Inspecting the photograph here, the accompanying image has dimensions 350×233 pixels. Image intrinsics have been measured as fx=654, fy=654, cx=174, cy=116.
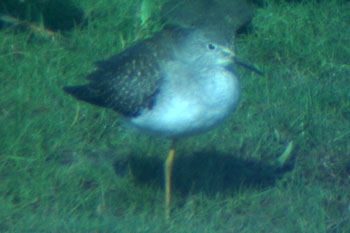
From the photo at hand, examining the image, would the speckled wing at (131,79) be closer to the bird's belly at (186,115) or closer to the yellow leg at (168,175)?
the bird's belly at (186,115)

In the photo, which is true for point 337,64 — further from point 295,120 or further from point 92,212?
point 92,212

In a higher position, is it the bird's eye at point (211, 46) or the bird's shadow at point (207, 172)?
the bird's eye at point (211, 46)

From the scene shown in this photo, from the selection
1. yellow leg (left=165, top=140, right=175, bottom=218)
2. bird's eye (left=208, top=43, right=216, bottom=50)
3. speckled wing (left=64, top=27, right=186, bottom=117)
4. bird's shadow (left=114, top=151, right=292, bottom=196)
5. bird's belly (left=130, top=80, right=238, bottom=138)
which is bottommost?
bird's shadow (left=114, top=151, right=292, bottom=196)

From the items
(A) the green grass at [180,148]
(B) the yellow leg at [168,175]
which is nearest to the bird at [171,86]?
(B) the yellow leg at [168,175]

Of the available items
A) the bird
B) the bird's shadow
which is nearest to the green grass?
the bird's shadow

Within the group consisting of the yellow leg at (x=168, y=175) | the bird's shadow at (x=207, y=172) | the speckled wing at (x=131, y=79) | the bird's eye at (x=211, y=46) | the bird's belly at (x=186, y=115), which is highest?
the bird's eye at (x=211, y=46)

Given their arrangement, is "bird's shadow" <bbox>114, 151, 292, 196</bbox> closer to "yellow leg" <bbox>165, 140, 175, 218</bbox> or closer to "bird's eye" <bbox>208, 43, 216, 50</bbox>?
"yellow leg" <bbox>165, 140, 175, 218</bbox>
